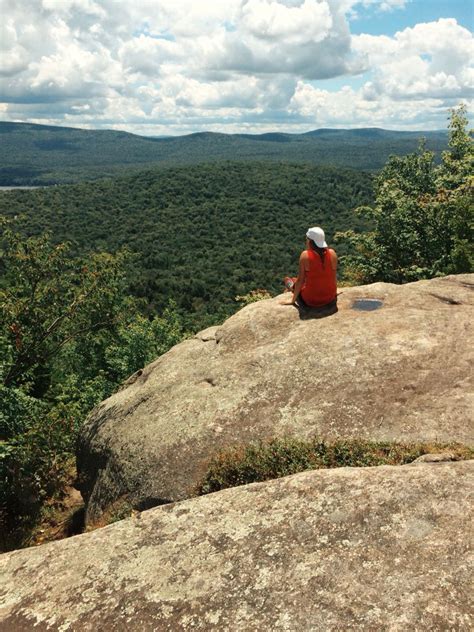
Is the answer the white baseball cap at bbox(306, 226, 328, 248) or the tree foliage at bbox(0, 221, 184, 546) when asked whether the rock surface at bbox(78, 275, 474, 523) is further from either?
the white baseball cap at bbox(306, 226, 328, 248)

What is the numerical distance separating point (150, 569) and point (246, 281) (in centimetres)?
9959

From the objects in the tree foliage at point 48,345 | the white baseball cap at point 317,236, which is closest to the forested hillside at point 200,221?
the tree foliage at point 48,345

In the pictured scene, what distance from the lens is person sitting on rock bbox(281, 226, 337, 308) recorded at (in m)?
9.62

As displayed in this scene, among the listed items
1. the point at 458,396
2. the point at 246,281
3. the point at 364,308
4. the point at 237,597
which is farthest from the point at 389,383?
the point at 246,281

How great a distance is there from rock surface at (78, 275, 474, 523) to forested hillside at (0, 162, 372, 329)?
2808 inches

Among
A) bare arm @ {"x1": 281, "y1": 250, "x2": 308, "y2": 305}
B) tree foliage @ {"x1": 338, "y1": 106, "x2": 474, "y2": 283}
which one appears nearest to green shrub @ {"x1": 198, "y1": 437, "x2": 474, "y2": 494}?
bare arm @ {"x1": 281, "y1": 250, "x2": 308, "y2": 305}

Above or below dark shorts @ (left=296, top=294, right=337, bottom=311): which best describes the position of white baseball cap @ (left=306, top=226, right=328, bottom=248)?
above

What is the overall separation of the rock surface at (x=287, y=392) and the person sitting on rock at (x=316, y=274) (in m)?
0.37

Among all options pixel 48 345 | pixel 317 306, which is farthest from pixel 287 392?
pixel 48 345

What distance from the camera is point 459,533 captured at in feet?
14.0

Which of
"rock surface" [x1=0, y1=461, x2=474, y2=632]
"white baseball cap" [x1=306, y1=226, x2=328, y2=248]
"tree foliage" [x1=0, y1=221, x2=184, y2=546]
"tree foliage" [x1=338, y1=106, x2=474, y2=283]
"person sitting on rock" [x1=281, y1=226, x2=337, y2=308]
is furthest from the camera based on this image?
"tree foliage" [x1=338, y1=106, x2=474, y2=283]

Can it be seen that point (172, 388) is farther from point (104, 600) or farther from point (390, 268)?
point (390, 268)

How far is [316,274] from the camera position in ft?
32.1

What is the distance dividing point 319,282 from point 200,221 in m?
149
